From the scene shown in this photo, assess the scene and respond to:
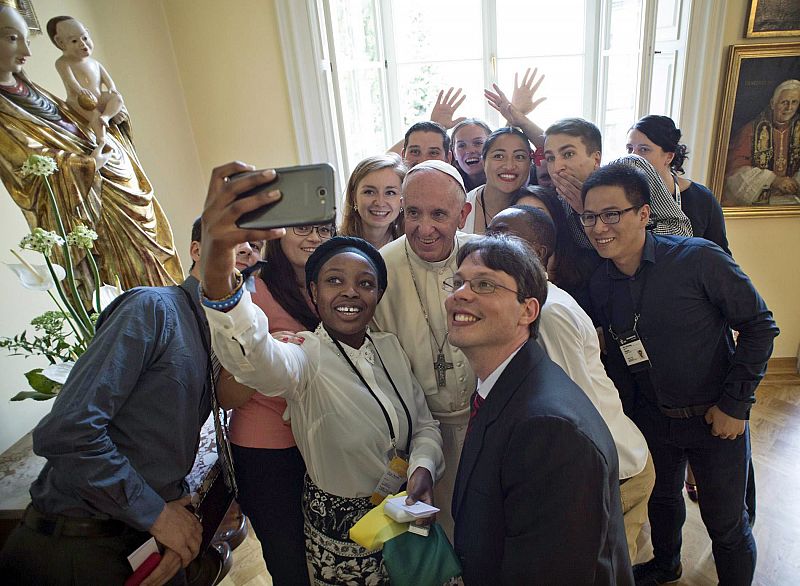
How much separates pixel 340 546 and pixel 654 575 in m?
1.81

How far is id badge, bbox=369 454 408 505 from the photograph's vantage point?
140 cm

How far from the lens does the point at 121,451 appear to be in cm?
133

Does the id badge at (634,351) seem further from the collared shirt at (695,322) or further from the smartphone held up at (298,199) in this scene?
the smartphone held up at (298,199)

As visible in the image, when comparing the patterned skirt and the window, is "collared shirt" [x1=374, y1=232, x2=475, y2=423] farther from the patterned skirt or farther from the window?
the window

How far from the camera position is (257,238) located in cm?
94

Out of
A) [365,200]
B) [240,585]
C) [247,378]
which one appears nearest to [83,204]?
[365,200]

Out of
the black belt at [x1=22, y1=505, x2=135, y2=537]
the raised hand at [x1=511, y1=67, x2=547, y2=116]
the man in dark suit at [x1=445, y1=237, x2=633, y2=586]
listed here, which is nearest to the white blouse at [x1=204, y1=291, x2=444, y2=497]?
the man in dark suit at [x1=445, y1=237, x2=633, y2=586]

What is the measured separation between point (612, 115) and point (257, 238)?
4.13 metres

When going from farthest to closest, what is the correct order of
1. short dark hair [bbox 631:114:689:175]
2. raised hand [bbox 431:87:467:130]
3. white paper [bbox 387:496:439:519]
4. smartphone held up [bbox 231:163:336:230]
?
raised hand [bbox 431:87:467:130] → short dark hair [bbox 631:114:689:175] → white paper [bbox 387:496:439:519] → smartphone held up [bbox 231:163:336:230]

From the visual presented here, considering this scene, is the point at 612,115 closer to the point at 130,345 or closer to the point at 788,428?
the point at 788,428

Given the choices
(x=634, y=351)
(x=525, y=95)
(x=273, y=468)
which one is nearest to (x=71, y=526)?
(x=273, y=468)

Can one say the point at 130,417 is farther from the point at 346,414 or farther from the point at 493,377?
the point at 493,377

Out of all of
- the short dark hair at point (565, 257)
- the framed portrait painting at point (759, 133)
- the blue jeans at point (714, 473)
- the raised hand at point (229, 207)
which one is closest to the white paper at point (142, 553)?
the raised hand at point (229, 207)

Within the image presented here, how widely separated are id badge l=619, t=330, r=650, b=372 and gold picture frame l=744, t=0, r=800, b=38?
310cm
